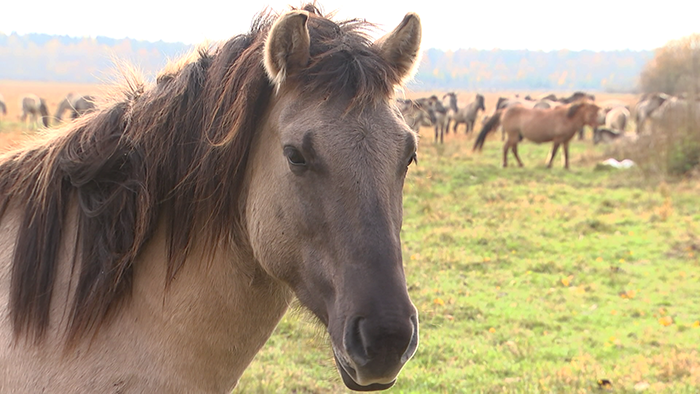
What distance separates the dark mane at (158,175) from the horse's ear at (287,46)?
1.9 inches

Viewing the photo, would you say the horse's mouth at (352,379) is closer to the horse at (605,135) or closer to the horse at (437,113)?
the horse at (605,135)

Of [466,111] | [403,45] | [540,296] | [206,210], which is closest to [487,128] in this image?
[466,111]

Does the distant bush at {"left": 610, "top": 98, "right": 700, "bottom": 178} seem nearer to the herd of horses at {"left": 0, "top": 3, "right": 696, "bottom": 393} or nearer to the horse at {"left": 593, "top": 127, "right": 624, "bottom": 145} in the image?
the horse at {"left": 593, "top": 127, "right": 624, "bottom": 145}

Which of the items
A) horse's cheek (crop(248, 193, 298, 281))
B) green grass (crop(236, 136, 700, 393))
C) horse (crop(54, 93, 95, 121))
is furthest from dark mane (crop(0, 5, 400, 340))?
green grass (crop(236, 136, 700, 393))

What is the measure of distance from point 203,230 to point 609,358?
432 cm

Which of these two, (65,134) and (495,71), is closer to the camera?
(65,134)

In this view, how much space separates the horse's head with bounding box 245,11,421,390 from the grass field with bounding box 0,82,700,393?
1.22ft

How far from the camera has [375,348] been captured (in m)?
1.58

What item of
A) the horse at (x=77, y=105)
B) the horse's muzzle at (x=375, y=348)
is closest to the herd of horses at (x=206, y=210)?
the horse's muzzle at (x=375, y=348)

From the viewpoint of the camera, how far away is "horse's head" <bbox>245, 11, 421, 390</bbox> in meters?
1.62

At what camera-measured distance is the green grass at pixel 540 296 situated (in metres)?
4.51

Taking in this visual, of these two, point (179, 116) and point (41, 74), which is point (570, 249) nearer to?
point (179, 116)

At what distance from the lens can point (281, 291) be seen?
2.18 meters

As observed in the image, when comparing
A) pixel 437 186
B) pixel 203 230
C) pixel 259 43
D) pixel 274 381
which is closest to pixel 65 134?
pixel 203 230
